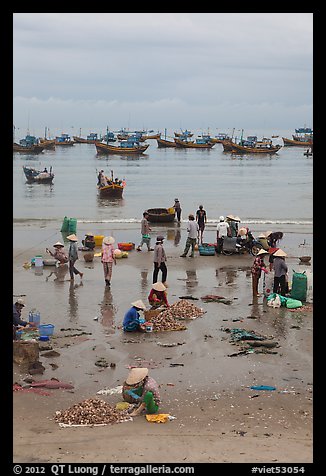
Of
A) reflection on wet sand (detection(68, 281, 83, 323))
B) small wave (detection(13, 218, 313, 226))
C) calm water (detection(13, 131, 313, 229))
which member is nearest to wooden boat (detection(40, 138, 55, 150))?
calm water (detection(13, 131, 313, 229))

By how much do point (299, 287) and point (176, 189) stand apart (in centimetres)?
4262

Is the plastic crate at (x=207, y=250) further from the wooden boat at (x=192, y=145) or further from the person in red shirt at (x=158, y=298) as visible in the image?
the wooden boat at (x=192, y=145)

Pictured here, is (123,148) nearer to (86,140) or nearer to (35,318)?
(86,140)

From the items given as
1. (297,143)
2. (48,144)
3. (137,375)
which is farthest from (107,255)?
(297,143)

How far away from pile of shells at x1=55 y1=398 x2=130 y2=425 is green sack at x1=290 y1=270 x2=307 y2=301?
253 inches

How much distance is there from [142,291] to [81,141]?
120 metres

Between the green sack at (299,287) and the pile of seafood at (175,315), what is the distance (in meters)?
2.09

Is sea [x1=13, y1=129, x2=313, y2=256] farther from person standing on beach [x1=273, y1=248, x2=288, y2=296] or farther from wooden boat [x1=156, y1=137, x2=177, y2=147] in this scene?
wooden boat [x1=156, y1=137, x2=177, y2=147]

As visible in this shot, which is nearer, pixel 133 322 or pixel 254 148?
pixel 133 322

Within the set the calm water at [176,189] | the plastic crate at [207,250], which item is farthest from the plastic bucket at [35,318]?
the calm water at [176,189]

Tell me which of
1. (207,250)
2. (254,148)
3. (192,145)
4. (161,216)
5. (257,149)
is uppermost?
(192,145)

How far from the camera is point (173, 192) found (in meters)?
54.5
